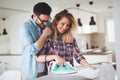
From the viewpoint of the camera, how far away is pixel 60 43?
179cm

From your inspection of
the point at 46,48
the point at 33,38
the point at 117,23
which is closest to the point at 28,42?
Answer: the point at 33,38

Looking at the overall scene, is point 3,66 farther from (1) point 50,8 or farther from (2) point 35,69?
(1) point 50,8

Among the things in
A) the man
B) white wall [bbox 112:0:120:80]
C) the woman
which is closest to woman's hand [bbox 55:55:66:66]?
the woman

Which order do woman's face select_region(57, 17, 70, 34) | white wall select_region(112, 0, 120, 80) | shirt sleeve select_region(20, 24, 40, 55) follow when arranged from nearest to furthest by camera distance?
shirt sleeve select_region(20, 24, 40, 55), woman's face select_region(57, 17, 70, 34), white wall select_region(112, 0, 120, 80)

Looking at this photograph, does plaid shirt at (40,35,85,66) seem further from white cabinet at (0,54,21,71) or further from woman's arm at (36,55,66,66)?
white cabinet at (0,54,21,71)

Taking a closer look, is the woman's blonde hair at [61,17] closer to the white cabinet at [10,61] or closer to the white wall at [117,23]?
the white cabinet at [10,61]

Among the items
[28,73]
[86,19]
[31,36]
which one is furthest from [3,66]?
[86,19]

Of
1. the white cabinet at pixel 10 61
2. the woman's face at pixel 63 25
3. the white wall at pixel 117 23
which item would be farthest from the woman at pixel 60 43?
the white wall at pixel 117 23

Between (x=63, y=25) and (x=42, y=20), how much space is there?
0.19 metres

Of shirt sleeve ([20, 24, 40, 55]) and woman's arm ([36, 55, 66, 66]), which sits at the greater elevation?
shirt sleeve ([20, 24, 40, 55])

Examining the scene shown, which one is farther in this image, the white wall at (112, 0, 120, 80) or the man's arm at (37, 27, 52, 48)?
the white wall at (112, 0, 120, 80)

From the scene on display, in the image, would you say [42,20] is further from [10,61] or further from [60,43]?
[10,61]

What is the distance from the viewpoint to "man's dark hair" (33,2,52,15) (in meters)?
1.70

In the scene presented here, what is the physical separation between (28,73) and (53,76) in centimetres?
22
